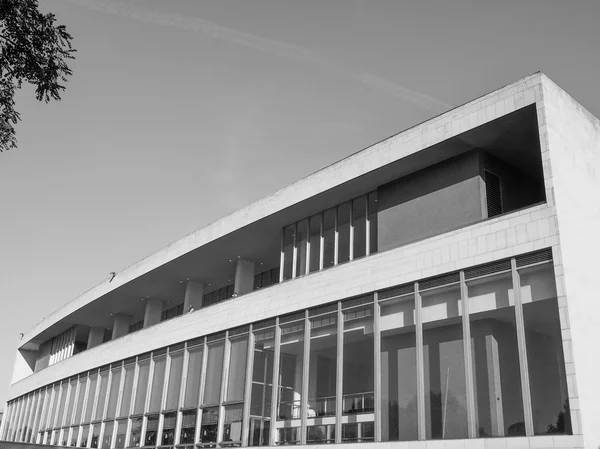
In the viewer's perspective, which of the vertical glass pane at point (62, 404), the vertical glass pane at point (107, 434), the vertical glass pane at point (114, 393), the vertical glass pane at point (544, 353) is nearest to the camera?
the vertical glass pane at point (544, 353)

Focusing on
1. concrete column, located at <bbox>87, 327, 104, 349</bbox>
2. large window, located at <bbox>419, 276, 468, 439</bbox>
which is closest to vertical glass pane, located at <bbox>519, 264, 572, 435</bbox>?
large window, located at <bbox>419, 276, 468, 439</bbox>

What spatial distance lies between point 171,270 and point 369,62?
18195mm

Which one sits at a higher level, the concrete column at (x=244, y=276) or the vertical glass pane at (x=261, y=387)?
the concrete column at (x=244, y=276)

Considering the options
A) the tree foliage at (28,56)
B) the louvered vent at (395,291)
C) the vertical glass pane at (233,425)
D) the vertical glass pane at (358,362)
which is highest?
the tree foliage at (28,56)

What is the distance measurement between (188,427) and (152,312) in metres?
12.4

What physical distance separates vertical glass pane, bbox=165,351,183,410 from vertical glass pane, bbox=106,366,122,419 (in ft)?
17.8

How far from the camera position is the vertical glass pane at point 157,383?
30219 millimetres

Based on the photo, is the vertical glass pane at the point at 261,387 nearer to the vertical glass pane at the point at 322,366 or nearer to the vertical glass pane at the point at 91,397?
the vertical glass pane at the point at 322,366

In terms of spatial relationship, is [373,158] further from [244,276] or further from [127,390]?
[127,390]

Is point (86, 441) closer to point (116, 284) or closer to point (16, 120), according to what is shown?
point (116, 284)

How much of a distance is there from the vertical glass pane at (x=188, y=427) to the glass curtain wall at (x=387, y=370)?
0.05m

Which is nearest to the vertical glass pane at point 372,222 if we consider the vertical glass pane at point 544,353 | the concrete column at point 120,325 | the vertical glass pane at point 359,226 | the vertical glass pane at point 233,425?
the vertical glass pane at point 359,226

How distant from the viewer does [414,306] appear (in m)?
19.8

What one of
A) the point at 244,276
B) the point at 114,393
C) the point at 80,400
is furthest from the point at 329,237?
the point at 80,400
